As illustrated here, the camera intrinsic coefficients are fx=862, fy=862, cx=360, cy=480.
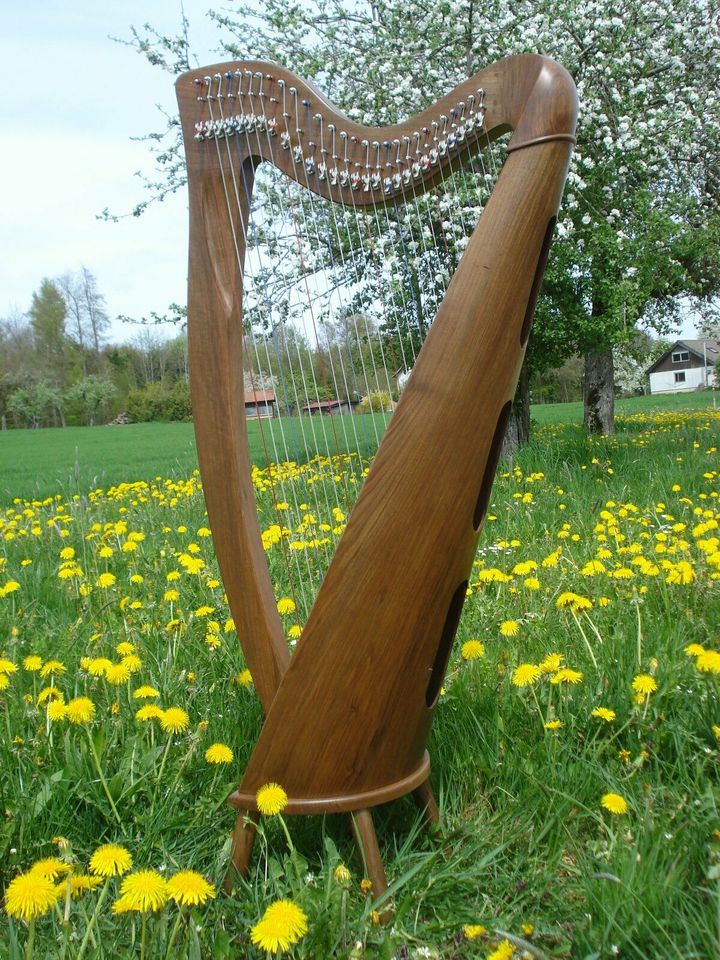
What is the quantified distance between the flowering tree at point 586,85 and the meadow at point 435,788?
435cm

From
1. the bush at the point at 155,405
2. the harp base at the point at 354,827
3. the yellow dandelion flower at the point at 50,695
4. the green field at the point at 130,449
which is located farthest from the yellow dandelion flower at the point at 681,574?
the bush at the point at 155,405

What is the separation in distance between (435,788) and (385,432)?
2.86ft

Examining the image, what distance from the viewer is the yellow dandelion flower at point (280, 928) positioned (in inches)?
41.9

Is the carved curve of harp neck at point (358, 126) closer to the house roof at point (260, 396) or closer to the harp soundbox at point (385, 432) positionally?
the harp soundbox at point (385, 432)

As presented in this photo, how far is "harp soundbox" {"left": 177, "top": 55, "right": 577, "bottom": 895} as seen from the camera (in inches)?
59.5

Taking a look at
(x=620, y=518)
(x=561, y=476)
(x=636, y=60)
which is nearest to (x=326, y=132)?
(x=620, y=518)

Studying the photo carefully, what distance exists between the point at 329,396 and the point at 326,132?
0.55 meters

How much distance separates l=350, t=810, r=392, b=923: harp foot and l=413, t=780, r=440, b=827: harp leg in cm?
19

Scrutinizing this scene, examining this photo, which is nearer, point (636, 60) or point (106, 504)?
point (106, 504)

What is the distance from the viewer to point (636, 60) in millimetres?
7102

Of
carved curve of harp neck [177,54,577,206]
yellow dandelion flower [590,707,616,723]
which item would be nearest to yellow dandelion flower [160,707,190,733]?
yellow dandelion flower [590,707,616,723]

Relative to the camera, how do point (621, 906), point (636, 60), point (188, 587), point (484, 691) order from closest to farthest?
point (621, 906)
point (484, 691)
point (188, 587)
point (636, 60)

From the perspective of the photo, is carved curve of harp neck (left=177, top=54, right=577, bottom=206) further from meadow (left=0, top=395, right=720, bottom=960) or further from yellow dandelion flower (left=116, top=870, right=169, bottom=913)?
yellow dandelion flower (left=116, top=870, right=169, bottom=913)

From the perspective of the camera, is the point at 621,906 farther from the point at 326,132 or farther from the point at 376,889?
the point at 326,132
